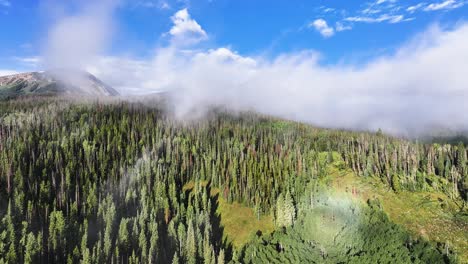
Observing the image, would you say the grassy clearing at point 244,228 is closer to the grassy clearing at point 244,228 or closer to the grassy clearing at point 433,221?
the grassy clearing at point 244,228

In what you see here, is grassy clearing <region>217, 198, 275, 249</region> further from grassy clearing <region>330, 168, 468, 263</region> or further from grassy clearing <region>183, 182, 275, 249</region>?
grassy clearing <region>330, 168, 468, 263</region>

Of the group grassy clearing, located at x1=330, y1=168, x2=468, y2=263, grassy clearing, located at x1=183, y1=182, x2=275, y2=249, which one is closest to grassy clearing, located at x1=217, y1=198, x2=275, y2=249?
grassy clearing, located at x1=183, y1=182, x2=275, y2=249

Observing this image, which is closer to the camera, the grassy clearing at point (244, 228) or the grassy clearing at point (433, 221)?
the grassy clearing at point (433, 221)

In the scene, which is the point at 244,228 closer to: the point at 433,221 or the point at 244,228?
the point at 244,228

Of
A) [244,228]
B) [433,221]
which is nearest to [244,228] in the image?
[244,228]

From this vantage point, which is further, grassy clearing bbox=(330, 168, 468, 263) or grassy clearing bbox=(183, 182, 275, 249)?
grassy clearing bbox=(183, 182, 275, 249)

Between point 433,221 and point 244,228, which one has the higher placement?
point 433,221

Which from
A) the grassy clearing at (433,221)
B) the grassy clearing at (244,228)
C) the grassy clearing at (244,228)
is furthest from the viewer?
the grassy clearing at (244,228)

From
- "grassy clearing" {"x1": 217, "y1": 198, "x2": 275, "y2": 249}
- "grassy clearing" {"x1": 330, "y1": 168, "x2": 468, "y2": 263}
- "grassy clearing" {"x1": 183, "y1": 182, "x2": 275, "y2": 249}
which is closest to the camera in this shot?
"grassy clearing" {"x1": 330, "y1": 168, "x2": 468, "y2": 263}

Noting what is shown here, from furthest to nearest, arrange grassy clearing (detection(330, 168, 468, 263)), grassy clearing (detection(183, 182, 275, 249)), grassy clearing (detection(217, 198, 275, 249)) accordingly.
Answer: grassy clearing (detection(217, 198, 275, 249))
grassy clearing (detection(183, 182, 275, 249))
grassy clearing (detection(330, 168, 468, 263))

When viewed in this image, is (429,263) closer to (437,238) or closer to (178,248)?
(437,238)

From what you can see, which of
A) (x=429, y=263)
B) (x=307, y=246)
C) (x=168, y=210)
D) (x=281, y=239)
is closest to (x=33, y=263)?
(x=168, y=210)

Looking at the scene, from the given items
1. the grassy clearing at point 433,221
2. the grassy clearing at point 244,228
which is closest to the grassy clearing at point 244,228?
the grassy clearing at point 244,228
